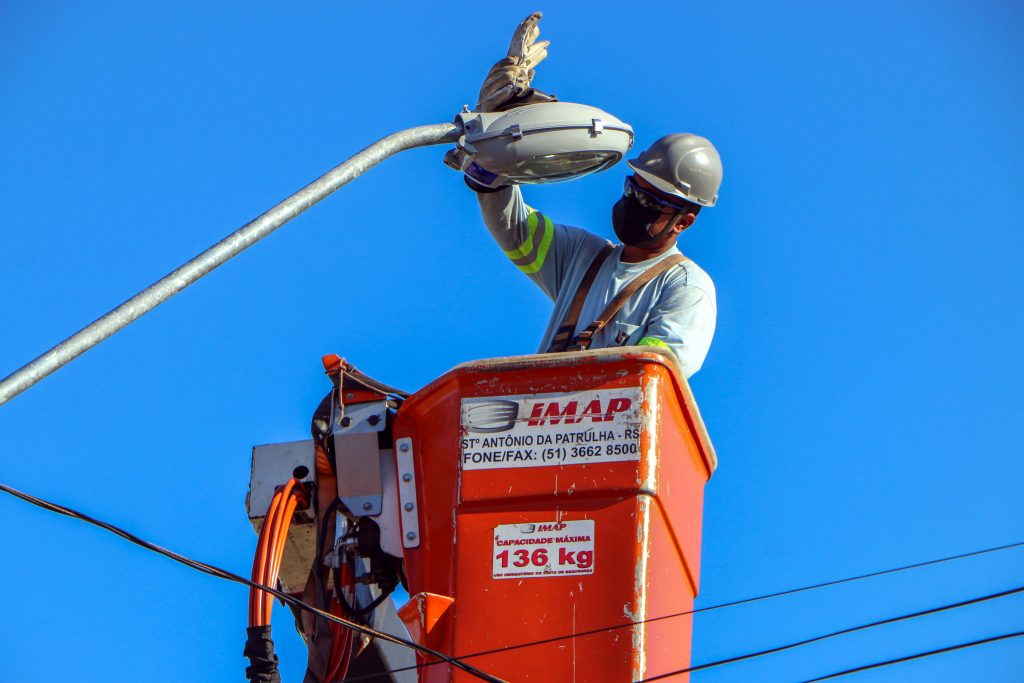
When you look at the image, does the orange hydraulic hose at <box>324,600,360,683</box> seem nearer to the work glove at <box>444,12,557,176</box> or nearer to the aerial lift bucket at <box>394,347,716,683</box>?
the aerial lift bucket at <box>394,347,716,683</box>

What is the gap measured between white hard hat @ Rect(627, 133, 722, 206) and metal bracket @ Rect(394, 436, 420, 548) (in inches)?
75.1

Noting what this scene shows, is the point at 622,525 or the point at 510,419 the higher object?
the point at 510,419

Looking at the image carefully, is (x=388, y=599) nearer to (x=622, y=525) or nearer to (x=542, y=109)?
(x=622, y=525)

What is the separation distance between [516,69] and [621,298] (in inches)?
44.8

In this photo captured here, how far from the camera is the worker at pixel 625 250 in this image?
311 inches

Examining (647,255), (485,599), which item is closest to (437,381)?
(485,599)

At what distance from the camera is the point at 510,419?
698 cm

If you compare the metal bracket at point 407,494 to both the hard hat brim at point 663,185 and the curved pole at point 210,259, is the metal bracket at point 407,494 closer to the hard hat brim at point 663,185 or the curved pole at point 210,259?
the curved pole at point 210,259

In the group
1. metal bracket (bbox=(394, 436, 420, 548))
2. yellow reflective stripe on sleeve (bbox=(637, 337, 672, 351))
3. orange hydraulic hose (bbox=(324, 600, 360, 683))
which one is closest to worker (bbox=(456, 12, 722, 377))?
yellow reflective stripe on sleeve (bbox=(637, 337, 672, 351))

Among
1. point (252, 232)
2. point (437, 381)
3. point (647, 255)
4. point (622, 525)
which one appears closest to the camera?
point (252, 232)

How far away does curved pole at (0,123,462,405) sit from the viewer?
5668 millimetres

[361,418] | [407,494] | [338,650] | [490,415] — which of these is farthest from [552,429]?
[338,650]

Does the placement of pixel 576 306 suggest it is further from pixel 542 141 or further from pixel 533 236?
pixel 542 141

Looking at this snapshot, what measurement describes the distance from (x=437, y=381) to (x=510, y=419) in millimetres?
412
